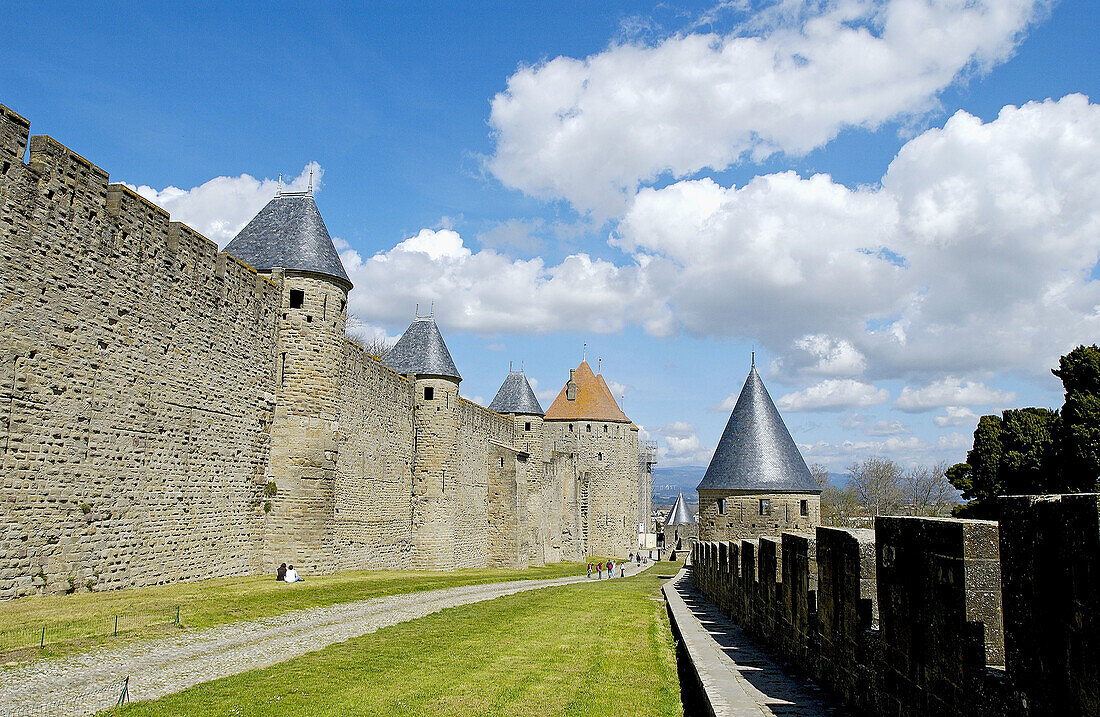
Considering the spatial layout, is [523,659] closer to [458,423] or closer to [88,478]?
[88,478]

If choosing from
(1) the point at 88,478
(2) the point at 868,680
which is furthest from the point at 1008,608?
(1) the point at 88,478

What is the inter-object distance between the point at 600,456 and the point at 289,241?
3319 cm

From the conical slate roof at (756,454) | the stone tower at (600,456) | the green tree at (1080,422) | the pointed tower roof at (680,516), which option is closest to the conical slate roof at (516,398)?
the stone tower at (600,456)

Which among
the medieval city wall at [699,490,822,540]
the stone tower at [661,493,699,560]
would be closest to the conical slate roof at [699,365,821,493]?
the medieval city wall at [699,490,822,540]

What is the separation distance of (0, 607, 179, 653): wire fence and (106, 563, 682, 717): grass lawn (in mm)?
2461

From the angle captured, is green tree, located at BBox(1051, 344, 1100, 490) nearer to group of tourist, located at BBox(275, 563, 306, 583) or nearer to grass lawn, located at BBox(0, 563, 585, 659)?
grass lawn, located at BBox(0, 563, 585, 659)

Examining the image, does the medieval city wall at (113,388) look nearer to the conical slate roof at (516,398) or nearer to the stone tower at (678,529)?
the conical slate roof at (516,398)

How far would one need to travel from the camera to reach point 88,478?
44.3ft

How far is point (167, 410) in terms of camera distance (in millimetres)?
15844

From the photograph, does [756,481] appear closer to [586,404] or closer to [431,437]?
[431,437]

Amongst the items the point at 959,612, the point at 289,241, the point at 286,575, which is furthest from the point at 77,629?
the point at 289,241

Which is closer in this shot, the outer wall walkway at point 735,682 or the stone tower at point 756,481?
the outer wall walkway at point 735,682

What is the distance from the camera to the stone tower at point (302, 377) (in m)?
20.0

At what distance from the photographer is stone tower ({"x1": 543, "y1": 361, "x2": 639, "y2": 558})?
165 ft
